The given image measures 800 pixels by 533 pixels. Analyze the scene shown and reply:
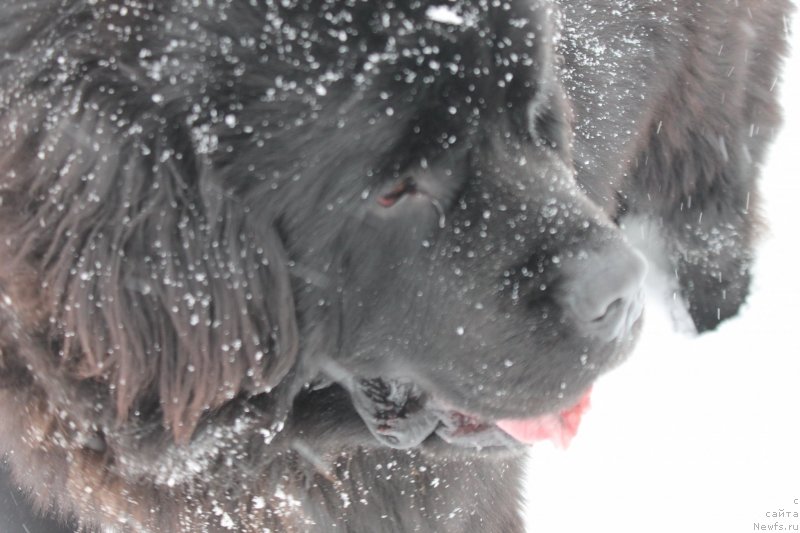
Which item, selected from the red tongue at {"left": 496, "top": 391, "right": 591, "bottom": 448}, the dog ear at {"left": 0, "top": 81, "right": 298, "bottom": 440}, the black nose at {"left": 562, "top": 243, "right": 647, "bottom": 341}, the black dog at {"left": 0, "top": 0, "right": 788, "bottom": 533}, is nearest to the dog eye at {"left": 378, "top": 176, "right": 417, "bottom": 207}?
the black dog at {"left": 0, "top": 0, "right": 788, "bottom": 533}

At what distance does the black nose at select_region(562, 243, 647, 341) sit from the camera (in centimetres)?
150

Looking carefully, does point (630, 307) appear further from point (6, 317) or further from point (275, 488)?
point (6, 317)

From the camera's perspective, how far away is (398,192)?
1.47 m

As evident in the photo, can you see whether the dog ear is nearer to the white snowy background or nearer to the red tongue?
the red tongue

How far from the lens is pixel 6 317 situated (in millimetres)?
→ 1437

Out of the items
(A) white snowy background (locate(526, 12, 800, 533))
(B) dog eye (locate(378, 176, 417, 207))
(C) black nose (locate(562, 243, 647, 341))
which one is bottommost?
(A) white snowy background (locate(526, 12, 800, 533))

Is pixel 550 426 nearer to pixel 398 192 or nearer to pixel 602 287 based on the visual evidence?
pixel 602 287

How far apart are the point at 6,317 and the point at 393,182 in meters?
0.79

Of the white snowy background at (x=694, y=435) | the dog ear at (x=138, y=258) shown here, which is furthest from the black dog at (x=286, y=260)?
→ the white snowy background at (x=694, y=435)

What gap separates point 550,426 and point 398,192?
2.37ft

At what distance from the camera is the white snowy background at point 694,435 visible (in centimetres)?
266

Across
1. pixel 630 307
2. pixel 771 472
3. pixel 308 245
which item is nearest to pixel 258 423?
pixel 308 245

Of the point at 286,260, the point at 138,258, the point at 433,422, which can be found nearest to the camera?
the point at 138,258

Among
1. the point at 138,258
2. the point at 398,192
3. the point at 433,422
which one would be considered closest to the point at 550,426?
the point at 433,422
